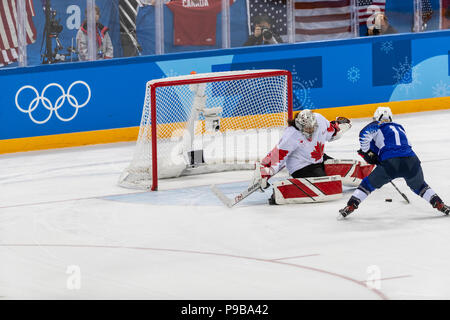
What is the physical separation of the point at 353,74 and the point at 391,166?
23.1ft

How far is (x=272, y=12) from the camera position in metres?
16.1

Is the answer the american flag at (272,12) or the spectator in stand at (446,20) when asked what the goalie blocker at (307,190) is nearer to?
the american flag at (272,12)

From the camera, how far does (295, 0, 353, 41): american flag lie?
16391mm

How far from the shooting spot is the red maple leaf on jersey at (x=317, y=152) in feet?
35.2

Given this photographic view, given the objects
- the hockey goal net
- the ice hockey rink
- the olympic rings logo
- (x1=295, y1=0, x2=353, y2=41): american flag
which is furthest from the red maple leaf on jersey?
(x1=295, y1=0, x2=353, y2=41): american flag

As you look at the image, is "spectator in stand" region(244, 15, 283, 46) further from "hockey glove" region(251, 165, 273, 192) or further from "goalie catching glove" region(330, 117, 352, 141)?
"hockey glove" region(251, 165, 273, 192)

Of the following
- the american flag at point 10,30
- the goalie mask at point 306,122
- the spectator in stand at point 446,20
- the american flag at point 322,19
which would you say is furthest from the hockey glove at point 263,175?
the spectator in stand at point 446,20

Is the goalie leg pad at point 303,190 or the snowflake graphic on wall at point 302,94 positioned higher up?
the snowflake graphic on wall at point 302,94

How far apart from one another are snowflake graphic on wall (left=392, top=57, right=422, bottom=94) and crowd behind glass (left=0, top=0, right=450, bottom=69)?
64 cm

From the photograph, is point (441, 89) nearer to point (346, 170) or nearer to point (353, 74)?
point (353, 74)

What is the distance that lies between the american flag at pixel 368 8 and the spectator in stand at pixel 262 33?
1.67 metres

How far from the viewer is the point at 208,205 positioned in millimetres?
10719

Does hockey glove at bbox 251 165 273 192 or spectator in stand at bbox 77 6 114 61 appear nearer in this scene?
hockey glove at bbox 251 165 273 192

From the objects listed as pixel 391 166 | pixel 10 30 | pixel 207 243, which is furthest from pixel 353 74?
pixel 207 243
